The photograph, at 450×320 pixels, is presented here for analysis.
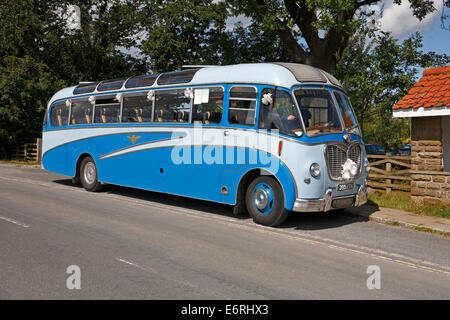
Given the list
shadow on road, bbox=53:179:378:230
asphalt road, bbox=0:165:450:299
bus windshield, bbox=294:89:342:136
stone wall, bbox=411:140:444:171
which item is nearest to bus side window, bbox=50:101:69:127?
shadow on road, bbox=53:179:378:230

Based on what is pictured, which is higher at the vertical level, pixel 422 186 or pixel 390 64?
pixel 390 64

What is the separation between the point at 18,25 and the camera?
100ft

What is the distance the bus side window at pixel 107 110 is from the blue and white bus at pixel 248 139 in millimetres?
322

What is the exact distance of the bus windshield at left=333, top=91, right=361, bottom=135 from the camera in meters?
9.52

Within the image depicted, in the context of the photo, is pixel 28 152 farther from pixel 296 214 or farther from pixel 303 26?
pixel 296 214

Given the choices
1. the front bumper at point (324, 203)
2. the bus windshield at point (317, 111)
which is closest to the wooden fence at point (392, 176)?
the front bumper at point (324, 203)

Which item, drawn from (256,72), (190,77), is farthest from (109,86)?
(256,72)

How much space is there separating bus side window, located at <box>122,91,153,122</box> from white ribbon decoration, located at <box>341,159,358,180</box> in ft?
17.4

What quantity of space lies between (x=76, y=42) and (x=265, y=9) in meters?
18.7

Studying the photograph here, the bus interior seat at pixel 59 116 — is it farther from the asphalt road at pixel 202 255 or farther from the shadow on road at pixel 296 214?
the asphalt road at pixel 202 255

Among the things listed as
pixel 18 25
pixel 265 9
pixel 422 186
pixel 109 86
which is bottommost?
Result: pixel 422 186

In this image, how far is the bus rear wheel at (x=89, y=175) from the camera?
45.3ft

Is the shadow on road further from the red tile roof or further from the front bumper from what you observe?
the red tile roof
